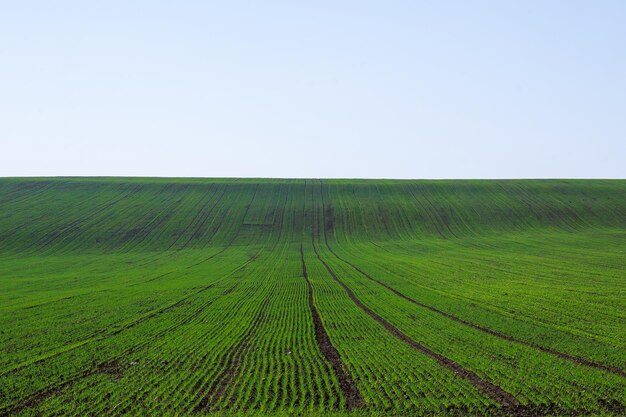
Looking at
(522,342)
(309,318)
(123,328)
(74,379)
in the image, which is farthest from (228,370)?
(522,342)

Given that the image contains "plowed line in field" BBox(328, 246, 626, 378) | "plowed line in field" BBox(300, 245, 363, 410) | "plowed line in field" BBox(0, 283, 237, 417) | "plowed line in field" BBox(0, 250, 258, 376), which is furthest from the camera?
"plowed line in field" BBox(0, 250, 258, 376)

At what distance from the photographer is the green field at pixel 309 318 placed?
15.1m

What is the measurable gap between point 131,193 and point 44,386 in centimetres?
8625

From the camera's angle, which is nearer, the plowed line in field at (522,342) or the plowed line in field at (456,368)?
the plowed line in field at (456,368)

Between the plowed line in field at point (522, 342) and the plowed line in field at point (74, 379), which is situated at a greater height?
the plowed line in field at point (522, 342)

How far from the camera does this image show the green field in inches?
596

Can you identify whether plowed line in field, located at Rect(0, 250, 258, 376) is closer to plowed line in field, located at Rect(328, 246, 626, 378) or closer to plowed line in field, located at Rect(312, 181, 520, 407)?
plowed line in field, located at Rect(312, 181, 520, 407)

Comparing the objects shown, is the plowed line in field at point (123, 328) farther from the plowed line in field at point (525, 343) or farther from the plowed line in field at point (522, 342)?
the plowed line in field at point (525, 343)

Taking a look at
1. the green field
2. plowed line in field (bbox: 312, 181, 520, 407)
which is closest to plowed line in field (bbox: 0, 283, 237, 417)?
the green field

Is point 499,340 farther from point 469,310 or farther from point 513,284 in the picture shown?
point 513,284

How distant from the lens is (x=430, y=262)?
4994 centimetres

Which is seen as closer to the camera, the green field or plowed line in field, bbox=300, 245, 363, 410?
plowed line in field, bbox=300, 245, 363, 410

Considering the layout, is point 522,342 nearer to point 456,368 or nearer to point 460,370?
point 456,368

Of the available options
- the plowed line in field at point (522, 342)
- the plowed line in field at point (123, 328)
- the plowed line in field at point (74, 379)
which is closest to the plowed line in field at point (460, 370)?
the plowed line in field at point (522, 342)
